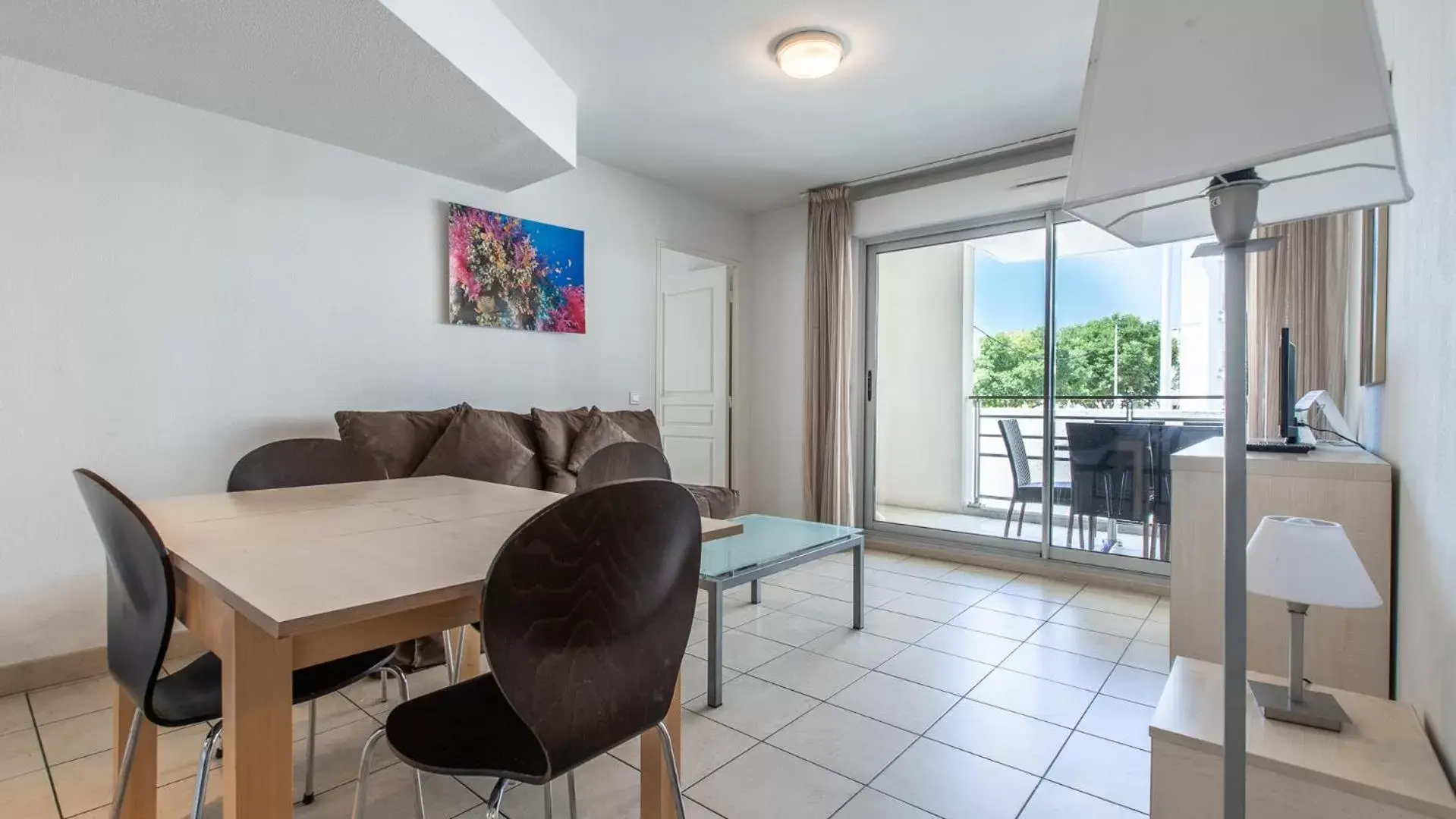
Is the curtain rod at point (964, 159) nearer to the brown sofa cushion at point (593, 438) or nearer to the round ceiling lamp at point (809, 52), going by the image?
the round ceiling lamp at point (809, 52)

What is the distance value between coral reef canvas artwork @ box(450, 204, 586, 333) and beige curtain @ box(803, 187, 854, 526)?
71.7 inches

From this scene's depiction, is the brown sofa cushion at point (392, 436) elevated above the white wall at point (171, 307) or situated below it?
below

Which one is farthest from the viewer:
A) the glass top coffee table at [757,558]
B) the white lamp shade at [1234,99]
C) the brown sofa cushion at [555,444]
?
the brown sofa cushion at [555,444]

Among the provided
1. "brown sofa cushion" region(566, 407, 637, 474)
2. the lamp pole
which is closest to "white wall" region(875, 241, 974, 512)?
"brown sofa cushion" region(566, 407, 637, 474)

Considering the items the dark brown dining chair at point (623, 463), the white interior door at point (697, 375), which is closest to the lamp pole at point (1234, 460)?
the dark brown dining chair at point (623, 463)

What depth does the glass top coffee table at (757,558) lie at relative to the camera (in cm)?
238

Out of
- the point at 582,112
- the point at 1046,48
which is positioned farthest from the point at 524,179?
the point at 1046,48

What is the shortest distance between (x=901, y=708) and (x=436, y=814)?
151 cm

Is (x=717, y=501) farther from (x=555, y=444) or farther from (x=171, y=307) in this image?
(x=171, y=307)

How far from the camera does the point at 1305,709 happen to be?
1.19m

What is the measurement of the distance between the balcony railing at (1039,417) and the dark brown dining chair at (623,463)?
297 centimetres

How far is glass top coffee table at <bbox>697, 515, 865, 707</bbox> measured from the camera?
2.38 m

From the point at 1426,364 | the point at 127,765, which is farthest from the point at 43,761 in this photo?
the point at 1426,364

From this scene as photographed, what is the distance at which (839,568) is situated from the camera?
425 cm
